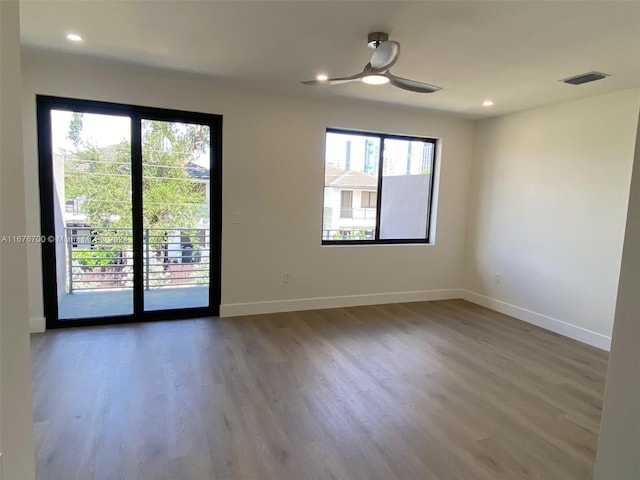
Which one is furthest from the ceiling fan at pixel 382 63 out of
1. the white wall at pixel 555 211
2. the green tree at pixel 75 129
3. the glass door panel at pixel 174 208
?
the green tree at pixel 75 129

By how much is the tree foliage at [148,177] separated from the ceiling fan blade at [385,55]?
2279 millimetres

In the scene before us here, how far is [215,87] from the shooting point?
12.7 ft

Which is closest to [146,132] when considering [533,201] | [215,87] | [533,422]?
[215,87]

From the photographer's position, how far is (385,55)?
2.27 m

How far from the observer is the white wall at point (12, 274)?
97 cm

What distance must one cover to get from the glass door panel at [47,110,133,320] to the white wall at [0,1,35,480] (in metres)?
2.86

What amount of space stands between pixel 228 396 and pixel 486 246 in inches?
155

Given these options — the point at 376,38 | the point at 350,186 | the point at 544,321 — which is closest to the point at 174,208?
the point at 350,186

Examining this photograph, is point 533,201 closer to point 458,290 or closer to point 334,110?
point 458,290

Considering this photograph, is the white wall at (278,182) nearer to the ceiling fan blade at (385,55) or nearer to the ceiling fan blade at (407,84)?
the ceiling fan blade at (407,84)

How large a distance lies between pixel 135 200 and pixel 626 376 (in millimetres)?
3963

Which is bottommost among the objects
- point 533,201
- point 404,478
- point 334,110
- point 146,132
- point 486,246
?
point 404,478

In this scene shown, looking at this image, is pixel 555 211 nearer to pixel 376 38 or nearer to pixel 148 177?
pixel 376 38

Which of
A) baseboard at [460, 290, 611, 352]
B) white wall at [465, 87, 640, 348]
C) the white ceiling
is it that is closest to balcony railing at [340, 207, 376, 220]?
white wall at [465, 87, 640, 348]
